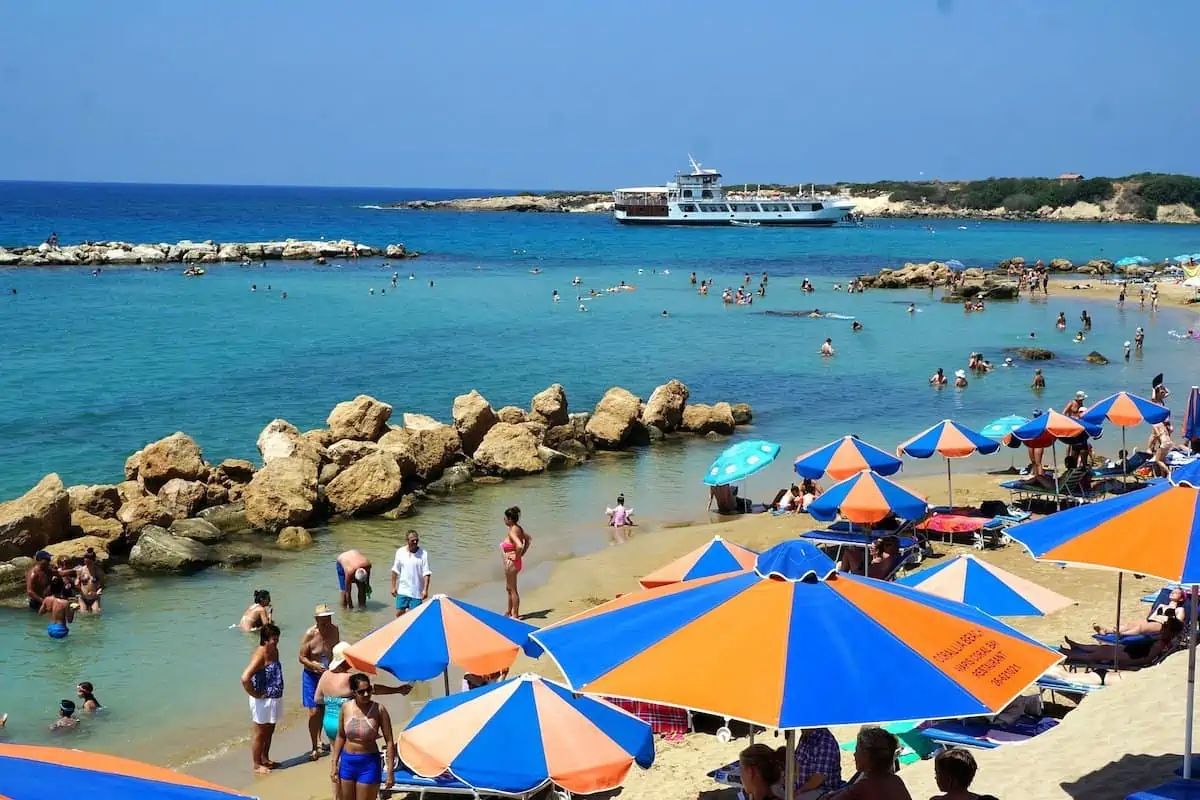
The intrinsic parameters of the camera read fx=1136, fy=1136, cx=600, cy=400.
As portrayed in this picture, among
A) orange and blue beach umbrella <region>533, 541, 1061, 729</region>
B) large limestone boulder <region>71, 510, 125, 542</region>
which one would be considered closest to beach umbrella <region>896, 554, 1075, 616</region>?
orange and blue beach umbrella <region>533, 541, 1061, 729</region>

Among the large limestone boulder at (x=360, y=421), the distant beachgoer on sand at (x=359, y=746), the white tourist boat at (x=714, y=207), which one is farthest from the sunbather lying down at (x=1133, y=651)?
the white tourist boat at (x=714, y=207)

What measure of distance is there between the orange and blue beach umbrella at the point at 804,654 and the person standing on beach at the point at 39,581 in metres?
10.5

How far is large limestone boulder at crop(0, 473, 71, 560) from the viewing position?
1544 centimetres

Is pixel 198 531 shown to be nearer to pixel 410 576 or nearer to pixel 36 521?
pixel 36 521

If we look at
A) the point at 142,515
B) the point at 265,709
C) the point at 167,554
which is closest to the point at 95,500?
the point at 142,515

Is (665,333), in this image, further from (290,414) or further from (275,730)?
(275,730)

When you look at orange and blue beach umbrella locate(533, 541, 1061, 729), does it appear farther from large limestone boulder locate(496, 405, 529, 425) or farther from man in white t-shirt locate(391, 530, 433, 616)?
large limestone boulder locate(496, 405, 529, 425)

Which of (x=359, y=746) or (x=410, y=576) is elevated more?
(x=359, y=746)

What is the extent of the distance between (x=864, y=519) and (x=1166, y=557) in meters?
7.47

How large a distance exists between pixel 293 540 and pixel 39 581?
3.72m

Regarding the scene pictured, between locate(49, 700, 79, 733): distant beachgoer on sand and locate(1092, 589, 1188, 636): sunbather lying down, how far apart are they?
967cm

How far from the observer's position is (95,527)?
16.5 metres

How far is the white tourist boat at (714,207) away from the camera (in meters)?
116

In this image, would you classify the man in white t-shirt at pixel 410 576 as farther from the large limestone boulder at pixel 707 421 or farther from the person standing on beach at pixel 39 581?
the large limestone boulder at pixel 707 421
